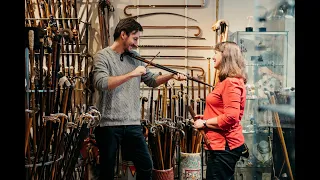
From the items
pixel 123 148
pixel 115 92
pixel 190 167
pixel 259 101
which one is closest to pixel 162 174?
pixel 190 167

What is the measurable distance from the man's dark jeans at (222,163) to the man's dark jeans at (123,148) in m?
0.60

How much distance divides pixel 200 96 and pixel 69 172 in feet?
7.09

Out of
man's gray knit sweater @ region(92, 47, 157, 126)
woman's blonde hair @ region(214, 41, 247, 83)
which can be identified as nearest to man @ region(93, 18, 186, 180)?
man's gray knit sweater @ region(92, 47, 157, 126)

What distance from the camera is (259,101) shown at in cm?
392

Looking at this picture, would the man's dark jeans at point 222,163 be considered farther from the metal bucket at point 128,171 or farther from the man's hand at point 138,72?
the metal bucket at point 128,171

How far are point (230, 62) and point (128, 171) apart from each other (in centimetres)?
204

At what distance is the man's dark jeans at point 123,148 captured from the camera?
291 centimetres

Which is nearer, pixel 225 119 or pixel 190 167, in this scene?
pixel 225 119

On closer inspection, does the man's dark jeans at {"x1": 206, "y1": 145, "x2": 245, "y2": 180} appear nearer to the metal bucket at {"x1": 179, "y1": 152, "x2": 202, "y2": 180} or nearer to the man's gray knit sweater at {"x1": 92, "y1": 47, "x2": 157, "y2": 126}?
the man's gray knit sweater at {"x1": 92, "y1": 47, "x2": 157, "y2": 126}

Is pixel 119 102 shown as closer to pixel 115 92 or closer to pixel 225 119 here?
pixel 115 92

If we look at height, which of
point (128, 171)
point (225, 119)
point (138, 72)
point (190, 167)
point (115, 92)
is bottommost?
point (128, 171)

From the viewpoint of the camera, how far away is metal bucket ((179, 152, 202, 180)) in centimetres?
394

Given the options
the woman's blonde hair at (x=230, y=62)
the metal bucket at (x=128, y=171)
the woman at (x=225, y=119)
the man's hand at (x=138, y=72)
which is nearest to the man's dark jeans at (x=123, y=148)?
the man's hand at (x=138, y=72)
